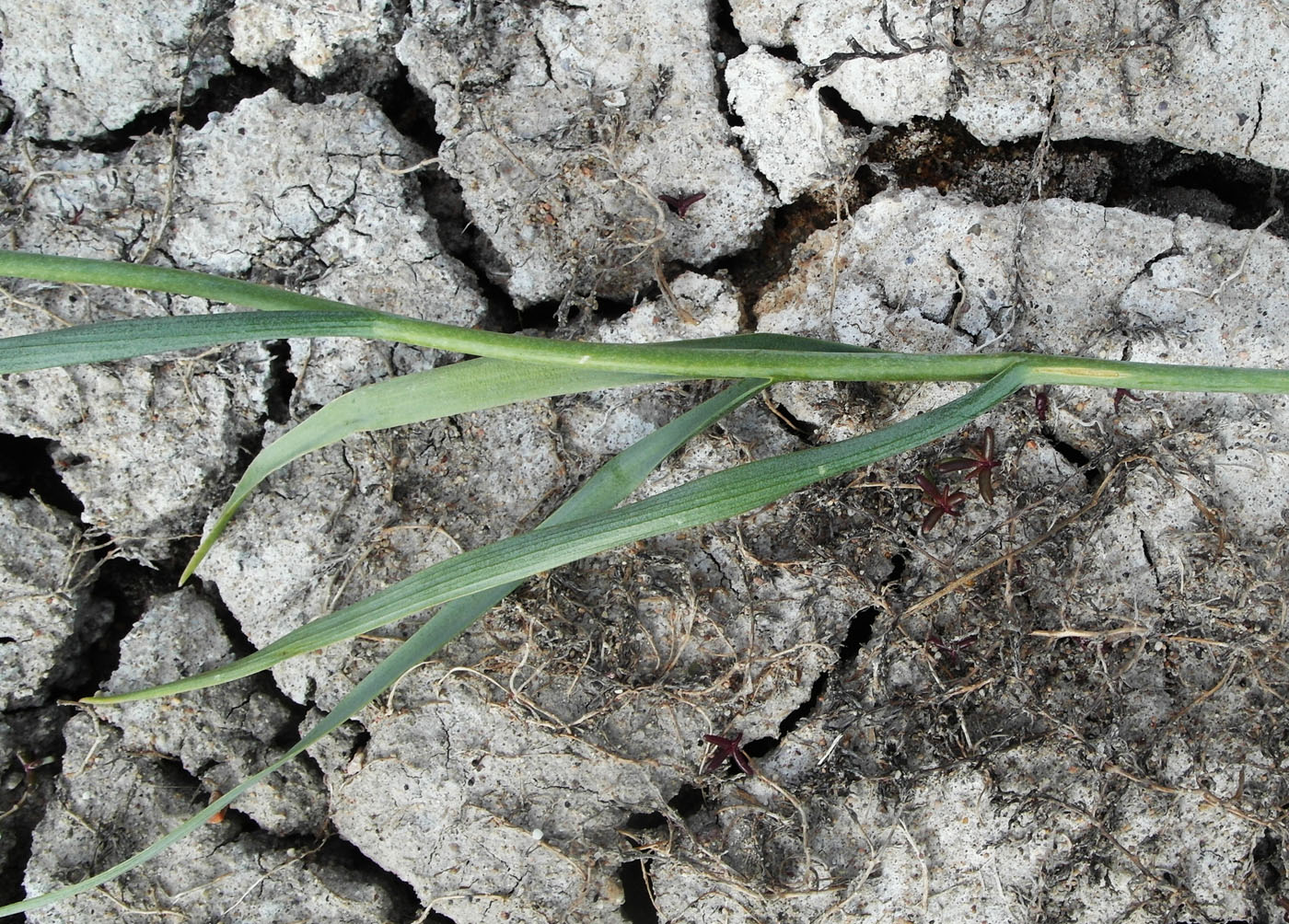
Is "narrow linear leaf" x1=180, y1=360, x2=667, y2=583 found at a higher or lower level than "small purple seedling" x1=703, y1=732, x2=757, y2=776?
higher

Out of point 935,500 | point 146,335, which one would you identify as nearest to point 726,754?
point 935,500

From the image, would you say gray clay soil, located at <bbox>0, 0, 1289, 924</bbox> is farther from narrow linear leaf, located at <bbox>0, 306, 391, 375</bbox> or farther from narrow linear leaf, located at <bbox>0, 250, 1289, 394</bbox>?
narrow linear leaf, located at <bbox>0, 306, 391, 375</bbox>

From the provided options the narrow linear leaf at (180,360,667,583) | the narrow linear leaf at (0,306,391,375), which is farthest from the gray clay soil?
the narrow linear leaf at (0,306,391,375)

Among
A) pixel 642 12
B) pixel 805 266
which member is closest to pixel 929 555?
pixel 805 266

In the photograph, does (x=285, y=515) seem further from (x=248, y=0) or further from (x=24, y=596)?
(x=248, y=0)

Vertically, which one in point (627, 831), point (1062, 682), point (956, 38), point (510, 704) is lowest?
point (627, 831)

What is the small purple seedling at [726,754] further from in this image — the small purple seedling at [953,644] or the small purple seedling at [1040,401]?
the small purple seedling at [1040,401]
